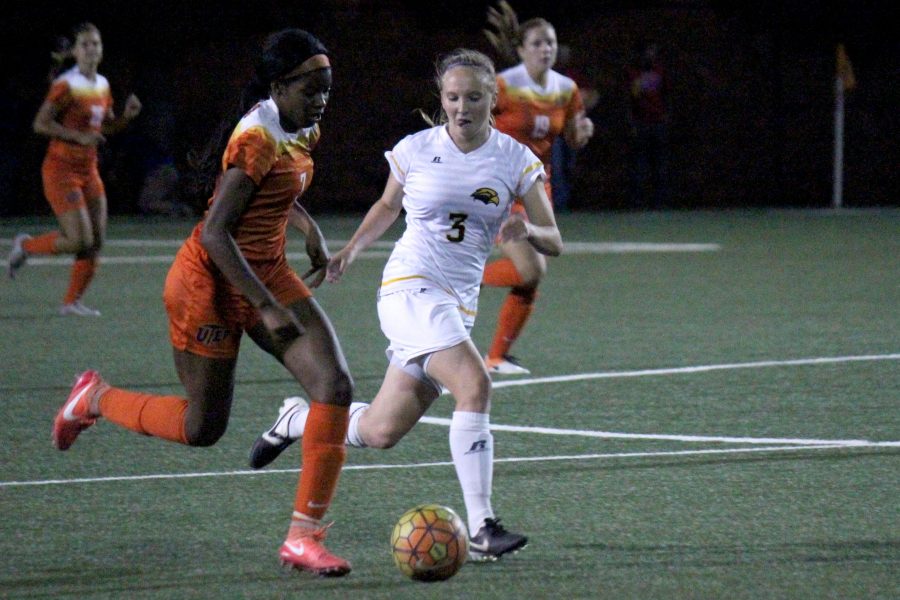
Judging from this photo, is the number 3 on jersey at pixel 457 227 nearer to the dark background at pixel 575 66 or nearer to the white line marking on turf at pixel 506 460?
the white line marking on turf at pixel 506 460

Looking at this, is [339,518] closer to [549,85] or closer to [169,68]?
[549,85]

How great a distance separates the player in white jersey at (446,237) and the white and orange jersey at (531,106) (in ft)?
15.1

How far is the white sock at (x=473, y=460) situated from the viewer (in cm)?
589

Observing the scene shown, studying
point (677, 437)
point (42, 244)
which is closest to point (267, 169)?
point (677, 437)

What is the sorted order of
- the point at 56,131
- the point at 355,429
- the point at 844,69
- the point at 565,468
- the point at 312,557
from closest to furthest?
the point at 312,557 → the point at 355,429 → the point at 565,468 → the point at 56,131 → the point at 844,69

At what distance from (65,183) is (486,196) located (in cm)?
771

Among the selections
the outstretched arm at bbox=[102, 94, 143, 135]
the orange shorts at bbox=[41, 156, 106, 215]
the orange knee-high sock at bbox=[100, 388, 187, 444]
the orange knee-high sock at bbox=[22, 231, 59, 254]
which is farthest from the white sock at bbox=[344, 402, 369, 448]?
the orange knee-high sock at bbox=[22, 231, 59, 254]

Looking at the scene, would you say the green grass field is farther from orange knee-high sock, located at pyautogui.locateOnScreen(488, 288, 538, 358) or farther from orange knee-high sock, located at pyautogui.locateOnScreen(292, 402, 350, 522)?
orange knee-high sock, located at pyautogui.locateOnScreen(488, 288, 538, 358)

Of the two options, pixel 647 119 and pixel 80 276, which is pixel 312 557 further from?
pixel 647 119

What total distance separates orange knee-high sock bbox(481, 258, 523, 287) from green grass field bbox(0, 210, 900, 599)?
53cm

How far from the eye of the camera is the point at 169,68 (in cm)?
2636

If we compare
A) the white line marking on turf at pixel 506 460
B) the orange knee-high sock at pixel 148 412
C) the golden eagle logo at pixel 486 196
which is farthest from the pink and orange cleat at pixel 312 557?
the white line marking on turf at pixel 506 460

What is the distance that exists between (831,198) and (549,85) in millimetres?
19685

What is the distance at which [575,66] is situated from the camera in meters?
28.4
